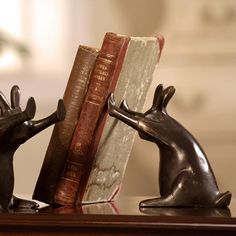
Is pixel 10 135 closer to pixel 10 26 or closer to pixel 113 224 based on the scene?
pixel 113 224

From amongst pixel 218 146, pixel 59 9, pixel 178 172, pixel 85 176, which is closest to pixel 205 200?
pixel 178 172

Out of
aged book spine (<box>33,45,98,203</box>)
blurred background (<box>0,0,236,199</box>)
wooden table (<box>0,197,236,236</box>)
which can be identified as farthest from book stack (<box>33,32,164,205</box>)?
blurred background (<box>0,0,236,199</box>)

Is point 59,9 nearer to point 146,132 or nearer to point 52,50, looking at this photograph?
point 52,50

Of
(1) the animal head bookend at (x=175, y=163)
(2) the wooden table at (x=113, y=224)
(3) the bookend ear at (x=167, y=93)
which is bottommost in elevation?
(2) the wooden table at (x=113, y=224)

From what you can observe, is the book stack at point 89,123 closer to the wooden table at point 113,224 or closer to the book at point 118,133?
the book at point 118,133

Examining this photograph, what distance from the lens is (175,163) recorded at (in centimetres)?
88

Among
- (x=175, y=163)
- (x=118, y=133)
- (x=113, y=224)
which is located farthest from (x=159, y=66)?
(x=113, y=224)

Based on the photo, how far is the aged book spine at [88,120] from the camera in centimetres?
92

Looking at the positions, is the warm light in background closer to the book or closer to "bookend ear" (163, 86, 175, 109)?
the book

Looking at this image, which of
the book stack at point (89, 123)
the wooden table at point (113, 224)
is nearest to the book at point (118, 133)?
the book stack at point (89, 123)

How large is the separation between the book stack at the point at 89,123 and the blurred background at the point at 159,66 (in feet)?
1.84

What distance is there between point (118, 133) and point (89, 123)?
0.08 metres

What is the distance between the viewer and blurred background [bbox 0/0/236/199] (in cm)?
153

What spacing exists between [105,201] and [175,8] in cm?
67
